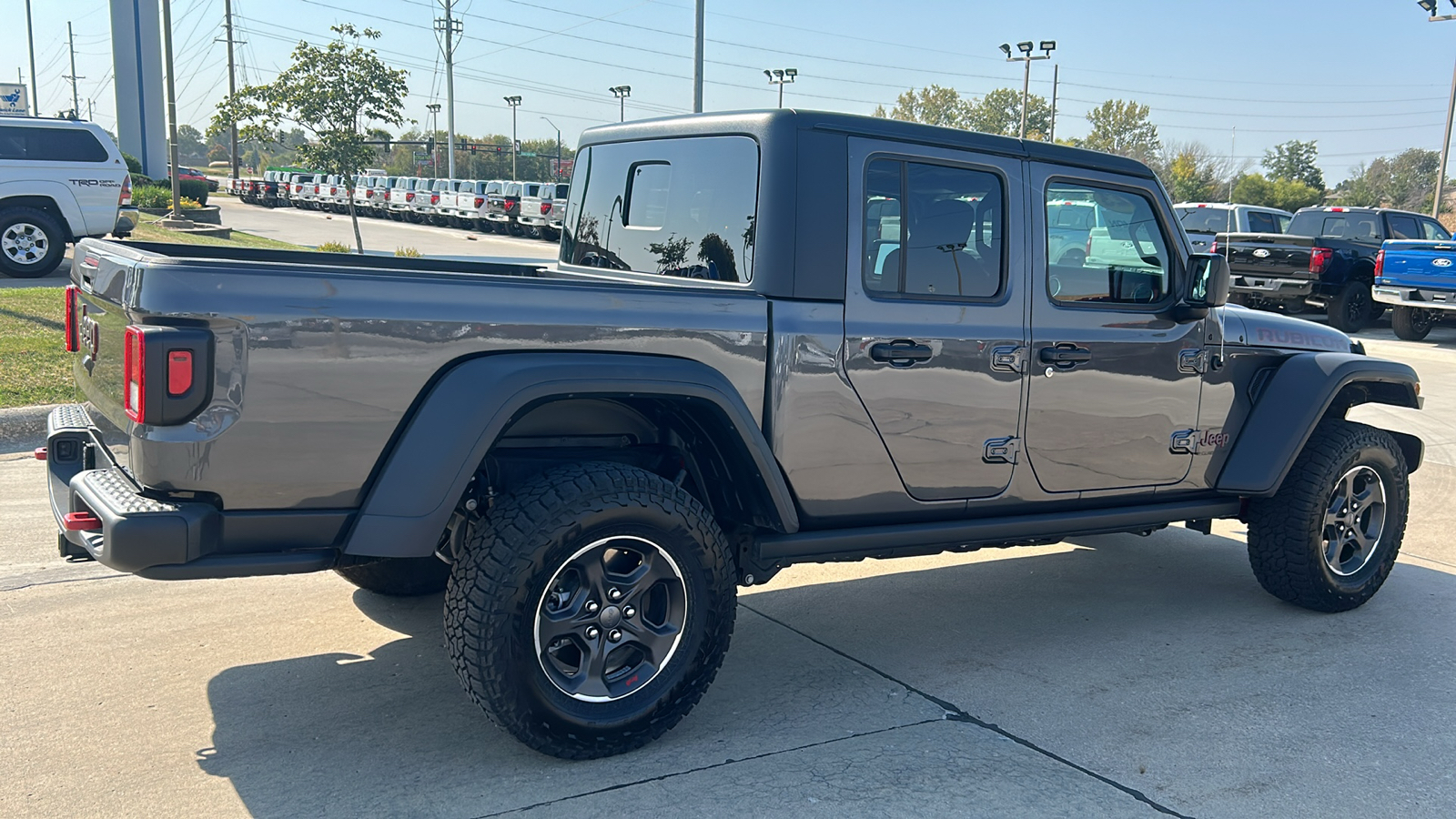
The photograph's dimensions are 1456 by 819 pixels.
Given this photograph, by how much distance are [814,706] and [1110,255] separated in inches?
84.0

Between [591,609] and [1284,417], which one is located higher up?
[1284,417]

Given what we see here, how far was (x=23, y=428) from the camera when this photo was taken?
7652 millimetres

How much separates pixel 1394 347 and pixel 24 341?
1585cm

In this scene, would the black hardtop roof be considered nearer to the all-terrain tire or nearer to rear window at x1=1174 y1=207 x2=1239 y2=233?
the all-terrain tire

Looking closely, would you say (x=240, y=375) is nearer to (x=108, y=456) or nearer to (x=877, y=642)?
(x=108, y=456)

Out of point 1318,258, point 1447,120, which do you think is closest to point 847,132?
point 1318,258

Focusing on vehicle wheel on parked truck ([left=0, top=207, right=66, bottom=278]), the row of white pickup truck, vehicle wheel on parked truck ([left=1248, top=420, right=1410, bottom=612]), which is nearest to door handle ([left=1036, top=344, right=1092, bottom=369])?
vehicle wheel on parked truck ([left=1248, top=420, right=1410, bottom=612])

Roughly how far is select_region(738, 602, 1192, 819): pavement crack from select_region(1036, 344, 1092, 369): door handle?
1.29 metres

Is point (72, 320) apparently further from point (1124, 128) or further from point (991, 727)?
point (1124, 128)

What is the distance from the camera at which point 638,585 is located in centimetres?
355

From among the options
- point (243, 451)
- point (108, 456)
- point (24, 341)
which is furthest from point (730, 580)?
point (24, 341)

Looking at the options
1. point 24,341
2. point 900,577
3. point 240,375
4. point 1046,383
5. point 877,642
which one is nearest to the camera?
point 240,375

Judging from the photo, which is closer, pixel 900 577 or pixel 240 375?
pixel 240 375

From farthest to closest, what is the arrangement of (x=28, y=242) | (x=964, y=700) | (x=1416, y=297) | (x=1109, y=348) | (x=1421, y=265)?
(x=1416, y=297) → (x=1421, y=265) → (x=28, y=242) → (x=1109, y=348) → (x=964, y=700)
